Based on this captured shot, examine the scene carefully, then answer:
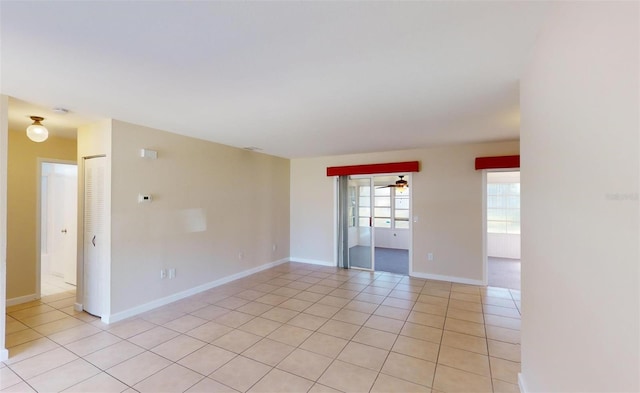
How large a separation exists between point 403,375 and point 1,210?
4.02 m

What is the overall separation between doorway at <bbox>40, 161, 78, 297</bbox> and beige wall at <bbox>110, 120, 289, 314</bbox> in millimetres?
2072

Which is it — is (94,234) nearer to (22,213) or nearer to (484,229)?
(22,213)

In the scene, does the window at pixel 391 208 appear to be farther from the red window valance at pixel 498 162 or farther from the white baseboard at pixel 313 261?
the red window valance at pixel 498 162

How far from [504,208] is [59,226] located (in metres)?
10.2

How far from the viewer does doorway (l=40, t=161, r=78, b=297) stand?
477cm

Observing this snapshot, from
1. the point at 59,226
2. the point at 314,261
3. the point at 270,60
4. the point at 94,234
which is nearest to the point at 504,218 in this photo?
the point at 314,261

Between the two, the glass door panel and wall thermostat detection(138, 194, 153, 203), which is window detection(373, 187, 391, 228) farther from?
wall thermostat detection(138, 194, 153, 203)

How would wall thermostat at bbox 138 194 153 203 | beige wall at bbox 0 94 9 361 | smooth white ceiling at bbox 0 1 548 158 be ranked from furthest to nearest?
wall thermostat at bbox 138 194 153 203, beige wall at bbox 0 94 9 361, smooth white ceiling at bbox 0 1 548 158

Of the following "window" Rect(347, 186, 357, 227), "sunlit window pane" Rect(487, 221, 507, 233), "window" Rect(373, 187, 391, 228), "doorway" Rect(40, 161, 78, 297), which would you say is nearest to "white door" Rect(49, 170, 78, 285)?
"doorway" Rect(40, 161, 78, 297)

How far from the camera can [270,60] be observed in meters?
1.91

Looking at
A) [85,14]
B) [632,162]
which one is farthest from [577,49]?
[85,14]

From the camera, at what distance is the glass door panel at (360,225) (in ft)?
20.1

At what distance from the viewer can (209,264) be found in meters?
4.62

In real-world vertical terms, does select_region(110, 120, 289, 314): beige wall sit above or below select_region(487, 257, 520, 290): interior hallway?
above
